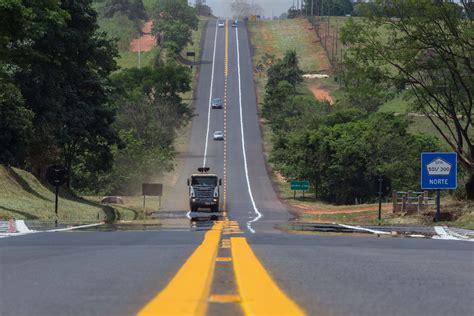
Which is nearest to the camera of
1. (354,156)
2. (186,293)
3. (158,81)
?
(186,293)

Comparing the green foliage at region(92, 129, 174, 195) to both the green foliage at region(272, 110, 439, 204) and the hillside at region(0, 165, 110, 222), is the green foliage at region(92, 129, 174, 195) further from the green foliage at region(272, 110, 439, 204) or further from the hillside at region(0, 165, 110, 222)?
the hillside at region(0, 165, 110, 222)

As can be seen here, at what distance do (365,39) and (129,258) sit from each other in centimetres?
2895

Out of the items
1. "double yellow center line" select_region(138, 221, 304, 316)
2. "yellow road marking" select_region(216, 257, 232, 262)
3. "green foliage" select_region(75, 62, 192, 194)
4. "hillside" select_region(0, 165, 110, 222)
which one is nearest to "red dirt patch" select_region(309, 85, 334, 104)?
"green foliage" select_region(75, 62, 192, 194)

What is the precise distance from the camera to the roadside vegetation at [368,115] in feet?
118

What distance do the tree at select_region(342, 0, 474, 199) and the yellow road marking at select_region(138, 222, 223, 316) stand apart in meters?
27.9

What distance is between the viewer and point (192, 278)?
7.35m

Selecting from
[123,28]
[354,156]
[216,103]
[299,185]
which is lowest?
[299,185]

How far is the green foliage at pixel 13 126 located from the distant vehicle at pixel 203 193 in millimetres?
15506

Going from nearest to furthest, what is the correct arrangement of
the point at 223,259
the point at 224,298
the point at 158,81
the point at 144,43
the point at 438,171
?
the point at 224,298, the point at 223,259, the point at 438,171, the point at 158,81, the point at 144,43

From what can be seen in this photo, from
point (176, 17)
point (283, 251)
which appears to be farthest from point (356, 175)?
point (176, 17)

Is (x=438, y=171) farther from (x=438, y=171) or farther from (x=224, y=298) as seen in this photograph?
(x=224, y=298)

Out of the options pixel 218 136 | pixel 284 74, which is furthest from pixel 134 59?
pixel 218 136

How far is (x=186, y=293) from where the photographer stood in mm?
6277

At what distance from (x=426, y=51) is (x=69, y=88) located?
21152 millimetres
